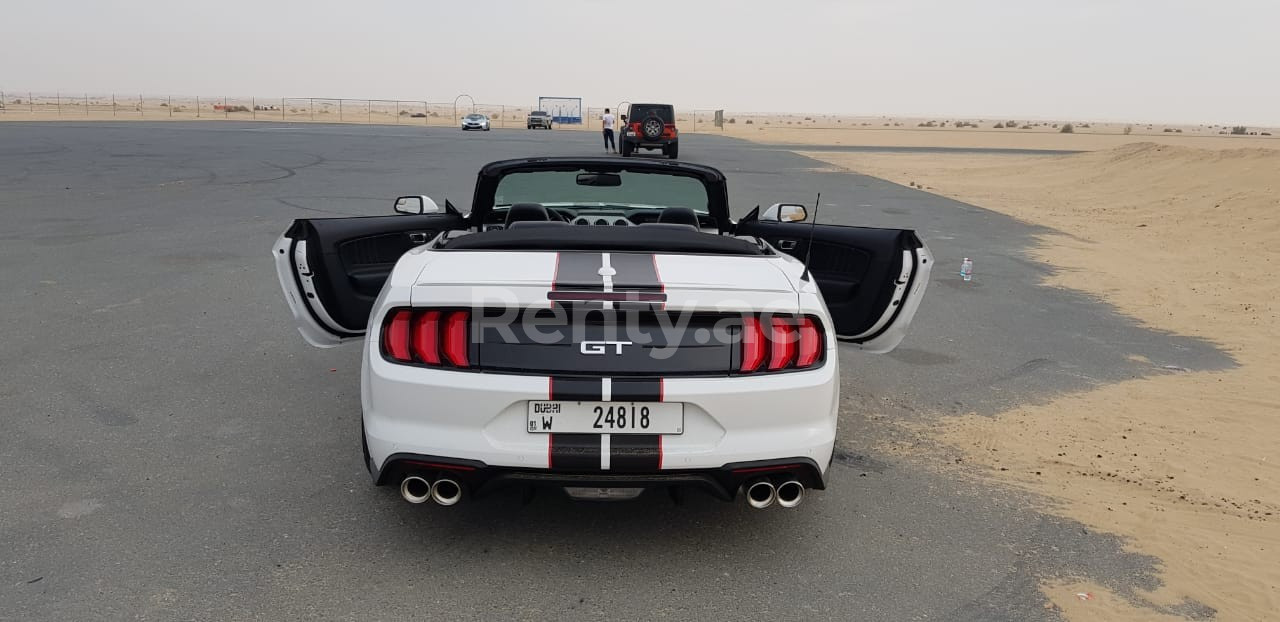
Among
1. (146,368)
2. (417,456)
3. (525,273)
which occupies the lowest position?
(146,368)

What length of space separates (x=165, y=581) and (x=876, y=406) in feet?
12.1

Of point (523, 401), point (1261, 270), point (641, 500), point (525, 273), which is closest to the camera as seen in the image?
point (523, 401)

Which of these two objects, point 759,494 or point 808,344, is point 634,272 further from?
point 759,494

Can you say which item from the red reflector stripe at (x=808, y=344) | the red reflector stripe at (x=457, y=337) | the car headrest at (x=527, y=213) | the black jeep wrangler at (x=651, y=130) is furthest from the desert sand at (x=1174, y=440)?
the black jeep wrangler at (x=651, y=130)

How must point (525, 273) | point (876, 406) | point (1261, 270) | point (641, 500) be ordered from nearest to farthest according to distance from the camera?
point (525, 273) → point (641, 500) → point (876, 406) → point (1261, 270)

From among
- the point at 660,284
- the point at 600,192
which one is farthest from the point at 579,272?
the point at 600,192

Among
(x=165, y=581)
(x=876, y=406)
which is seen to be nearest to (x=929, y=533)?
(x=876, y=406)

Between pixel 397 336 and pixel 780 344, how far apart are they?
4.36 feet

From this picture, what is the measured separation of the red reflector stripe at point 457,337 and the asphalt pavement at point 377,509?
2.55 ft

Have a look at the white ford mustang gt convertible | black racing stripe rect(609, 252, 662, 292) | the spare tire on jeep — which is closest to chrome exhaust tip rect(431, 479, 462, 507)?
the white ford mustang gt convertible

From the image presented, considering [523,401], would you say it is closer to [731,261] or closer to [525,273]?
[525,273]

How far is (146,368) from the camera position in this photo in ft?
18.6

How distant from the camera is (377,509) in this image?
3809 mm

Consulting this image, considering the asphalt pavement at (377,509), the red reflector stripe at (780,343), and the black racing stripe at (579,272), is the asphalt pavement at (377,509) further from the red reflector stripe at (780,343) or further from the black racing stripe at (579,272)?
the black racing stripe at (579,272)
